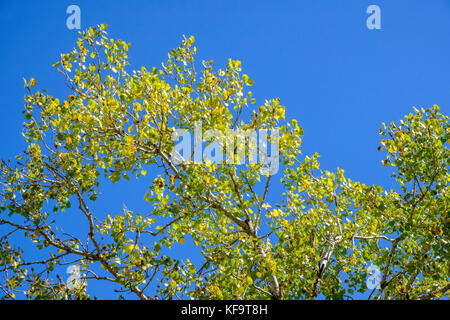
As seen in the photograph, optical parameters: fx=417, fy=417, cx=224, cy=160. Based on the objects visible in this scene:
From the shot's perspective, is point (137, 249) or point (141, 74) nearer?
point (137, 249)

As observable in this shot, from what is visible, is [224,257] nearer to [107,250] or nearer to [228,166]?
[228,166]

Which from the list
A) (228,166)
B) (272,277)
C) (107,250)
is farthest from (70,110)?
(272,277)

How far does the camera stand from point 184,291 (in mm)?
7438

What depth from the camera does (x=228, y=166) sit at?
22.6 feet

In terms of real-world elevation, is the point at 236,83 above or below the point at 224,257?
above

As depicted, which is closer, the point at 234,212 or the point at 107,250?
the point at 107,250

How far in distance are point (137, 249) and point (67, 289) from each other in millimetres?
1400

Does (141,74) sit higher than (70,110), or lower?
higher
